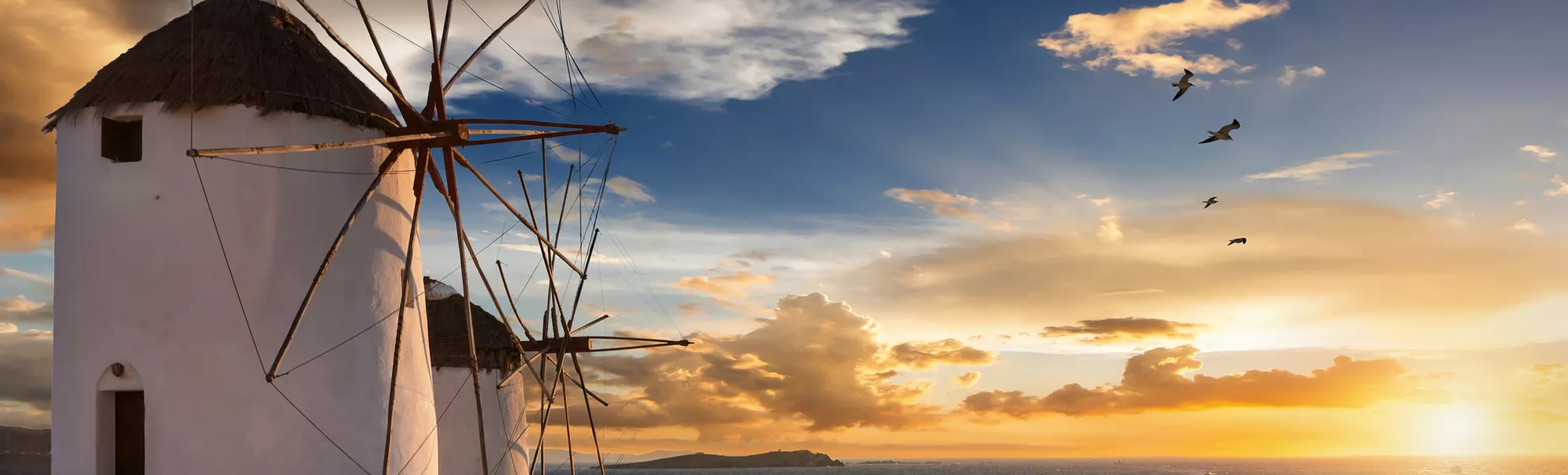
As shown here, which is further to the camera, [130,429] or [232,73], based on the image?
[232,73]

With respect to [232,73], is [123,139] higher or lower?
lower

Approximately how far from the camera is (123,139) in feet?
49.7

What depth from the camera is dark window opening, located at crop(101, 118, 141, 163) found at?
14.9m

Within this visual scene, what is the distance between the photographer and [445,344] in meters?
28.3

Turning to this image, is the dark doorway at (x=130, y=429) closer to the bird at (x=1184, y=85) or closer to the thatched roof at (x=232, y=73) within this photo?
the thatched roof at (x=232, y=73)

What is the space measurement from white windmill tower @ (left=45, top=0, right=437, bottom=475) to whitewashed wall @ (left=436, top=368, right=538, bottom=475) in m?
12.2

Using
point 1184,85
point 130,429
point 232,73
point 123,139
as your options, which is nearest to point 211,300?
point 130,429

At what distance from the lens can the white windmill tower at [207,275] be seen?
561 inches

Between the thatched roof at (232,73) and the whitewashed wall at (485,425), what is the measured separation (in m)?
12.2

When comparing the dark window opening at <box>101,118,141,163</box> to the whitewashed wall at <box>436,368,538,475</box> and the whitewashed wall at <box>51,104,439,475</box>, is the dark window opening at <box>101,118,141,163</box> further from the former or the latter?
the whitewashed wall at <box>436,368,538,475</box>

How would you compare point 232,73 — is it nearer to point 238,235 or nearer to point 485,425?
point 238,235

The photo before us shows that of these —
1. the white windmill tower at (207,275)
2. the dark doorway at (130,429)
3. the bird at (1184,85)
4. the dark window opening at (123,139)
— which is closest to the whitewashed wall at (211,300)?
the white windmill tower at (207,275)

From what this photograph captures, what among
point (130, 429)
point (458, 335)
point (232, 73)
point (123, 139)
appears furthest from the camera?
point (458, 335)

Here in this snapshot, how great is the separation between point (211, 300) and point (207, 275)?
31cm
